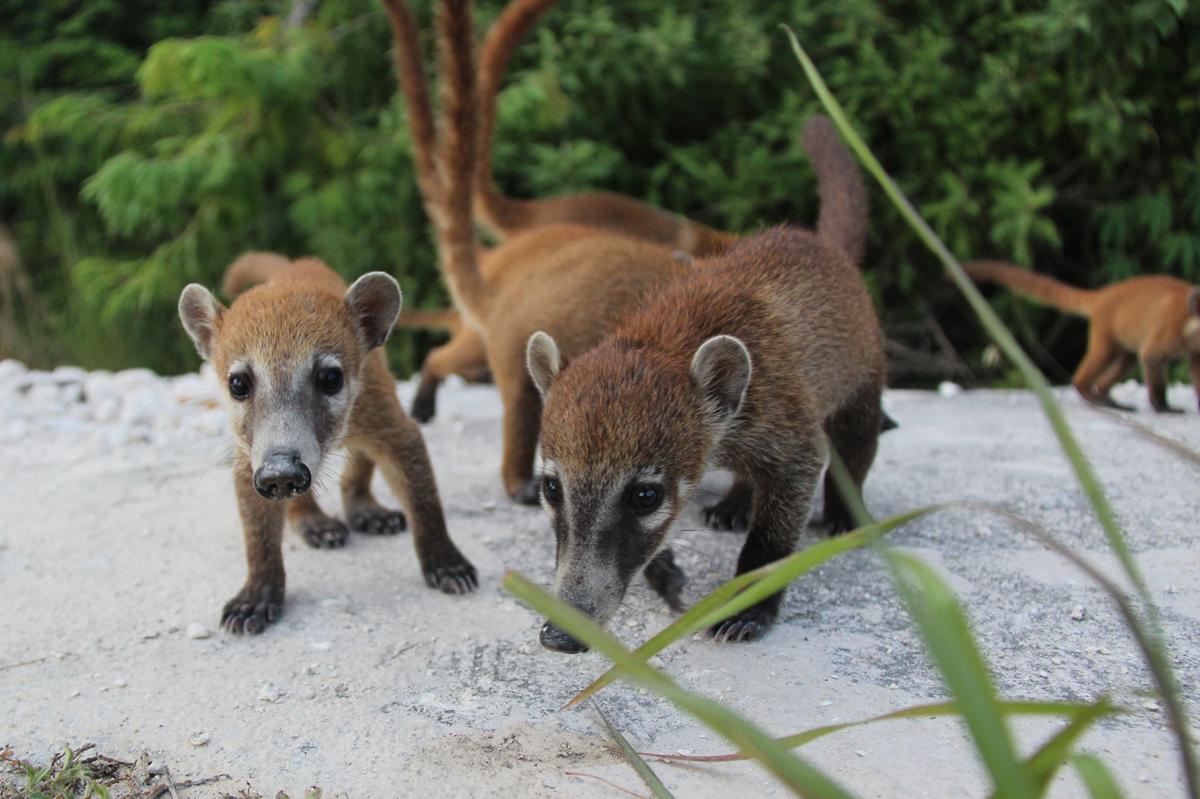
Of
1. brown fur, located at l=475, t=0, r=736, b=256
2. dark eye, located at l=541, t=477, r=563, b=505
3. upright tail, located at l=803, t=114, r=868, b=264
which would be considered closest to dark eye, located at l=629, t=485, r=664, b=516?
dark eye, located at l=541, t=477, r=563, b=505

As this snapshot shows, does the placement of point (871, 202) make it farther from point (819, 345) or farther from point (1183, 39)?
point (819, 345)

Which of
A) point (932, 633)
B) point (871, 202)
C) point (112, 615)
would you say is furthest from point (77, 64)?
point (932, 633)

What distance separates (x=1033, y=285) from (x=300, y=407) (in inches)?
192

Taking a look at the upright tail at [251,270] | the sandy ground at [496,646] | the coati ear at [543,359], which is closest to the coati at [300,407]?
the sandy ground at [496,646]

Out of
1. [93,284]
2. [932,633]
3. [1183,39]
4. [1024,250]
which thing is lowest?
[93,284]

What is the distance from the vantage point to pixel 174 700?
122 inches

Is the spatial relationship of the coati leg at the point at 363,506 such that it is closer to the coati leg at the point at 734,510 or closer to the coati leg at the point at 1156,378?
the coati leg at the point at 734,510

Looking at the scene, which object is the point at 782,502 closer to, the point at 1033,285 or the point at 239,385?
the point at 239,385

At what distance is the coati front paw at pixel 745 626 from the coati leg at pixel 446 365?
294 cm

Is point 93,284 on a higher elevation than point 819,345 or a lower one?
lower

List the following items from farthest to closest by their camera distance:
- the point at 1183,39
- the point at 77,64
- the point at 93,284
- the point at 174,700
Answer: the point at 77,64 → the point at 93,284 → the point at 1183,39 → the point at 174,700

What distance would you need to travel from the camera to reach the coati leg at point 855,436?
4258 millimetres

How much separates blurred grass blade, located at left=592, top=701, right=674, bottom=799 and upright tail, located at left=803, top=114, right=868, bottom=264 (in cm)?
288

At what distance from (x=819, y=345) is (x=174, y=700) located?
237 cm
